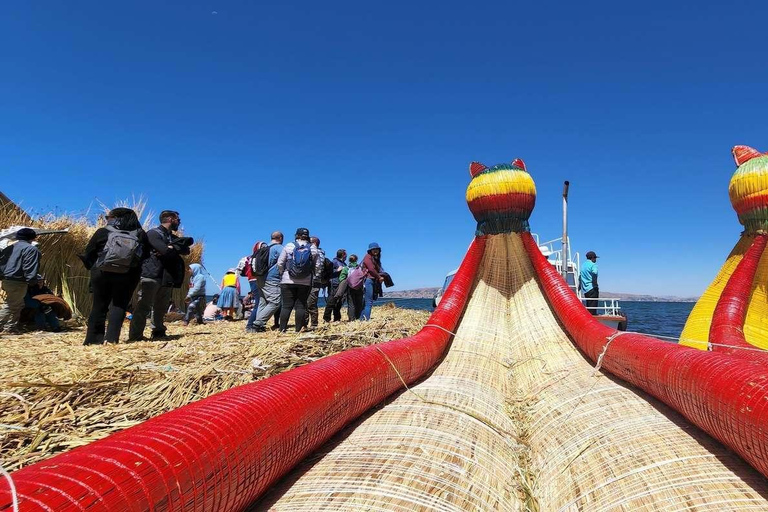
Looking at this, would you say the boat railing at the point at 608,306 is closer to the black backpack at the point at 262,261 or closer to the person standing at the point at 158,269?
the black backpack at the point at 262,261

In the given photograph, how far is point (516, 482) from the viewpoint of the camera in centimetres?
167

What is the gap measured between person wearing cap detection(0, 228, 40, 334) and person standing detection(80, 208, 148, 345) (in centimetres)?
210

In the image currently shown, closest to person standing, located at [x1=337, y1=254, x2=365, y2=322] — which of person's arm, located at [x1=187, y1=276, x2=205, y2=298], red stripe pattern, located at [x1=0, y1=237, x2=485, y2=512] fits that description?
person's arm, located at [x1=187, y1=276, x2=205, y2=298]

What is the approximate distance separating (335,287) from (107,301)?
5.18 meters

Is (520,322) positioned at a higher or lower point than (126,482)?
higher

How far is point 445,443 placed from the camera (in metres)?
1.83

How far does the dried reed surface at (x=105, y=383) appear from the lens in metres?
1.75

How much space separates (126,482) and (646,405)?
2284mm

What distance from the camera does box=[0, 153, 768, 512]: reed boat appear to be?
1.06 meters

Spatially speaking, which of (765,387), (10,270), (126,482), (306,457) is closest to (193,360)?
(306,457)

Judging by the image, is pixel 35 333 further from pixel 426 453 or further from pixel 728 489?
pixel 728 489

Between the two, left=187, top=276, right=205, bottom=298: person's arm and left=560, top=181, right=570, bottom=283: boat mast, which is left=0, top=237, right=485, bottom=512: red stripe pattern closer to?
left=187, top=276, right=205, bottom=298: person's arm

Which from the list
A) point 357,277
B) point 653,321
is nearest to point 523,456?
point 357,277

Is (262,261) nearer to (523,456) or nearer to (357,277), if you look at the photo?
(357,277)
